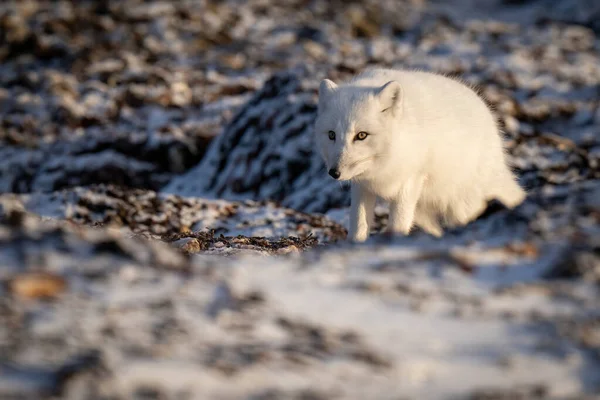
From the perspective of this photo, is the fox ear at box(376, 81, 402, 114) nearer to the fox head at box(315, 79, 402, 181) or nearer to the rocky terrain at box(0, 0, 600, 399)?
the fox head at box(315, 79, 402, 181)

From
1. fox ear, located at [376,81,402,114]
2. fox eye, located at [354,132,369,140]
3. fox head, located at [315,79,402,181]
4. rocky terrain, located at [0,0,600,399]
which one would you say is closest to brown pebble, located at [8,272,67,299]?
rocky terrain, located at [0,0,600,399]

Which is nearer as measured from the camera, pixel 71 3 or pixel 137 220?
pixel 137 220

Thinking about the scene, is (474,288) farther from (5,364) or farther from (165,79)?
(165,79)

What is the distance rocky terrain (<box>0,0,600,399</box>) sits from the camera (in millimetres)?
2168

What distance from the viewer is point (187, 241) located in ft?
16.4

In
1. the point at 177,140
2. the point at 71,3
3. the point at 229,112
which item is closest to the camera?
the point at 177,140

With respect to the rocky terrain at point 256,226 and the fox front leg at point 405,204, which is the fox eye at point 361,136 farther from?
the rocky terrain at point 256,226

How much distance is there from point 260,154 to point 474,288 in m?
6.10

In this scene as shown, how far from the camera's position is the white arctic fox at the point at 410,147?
15.1 ft

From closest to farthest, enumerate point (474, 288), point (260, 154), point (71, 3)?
point (474, 288) < point (260, 154) < point (71, 3)

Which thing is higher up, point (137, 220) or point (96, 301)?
point (137, 220)

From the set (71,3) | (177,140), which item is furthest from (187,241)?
(71,3)

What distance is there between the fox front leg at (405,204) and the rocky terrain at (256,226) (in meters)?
0.71

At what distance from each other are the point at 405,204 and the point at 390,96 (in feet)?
2.82
